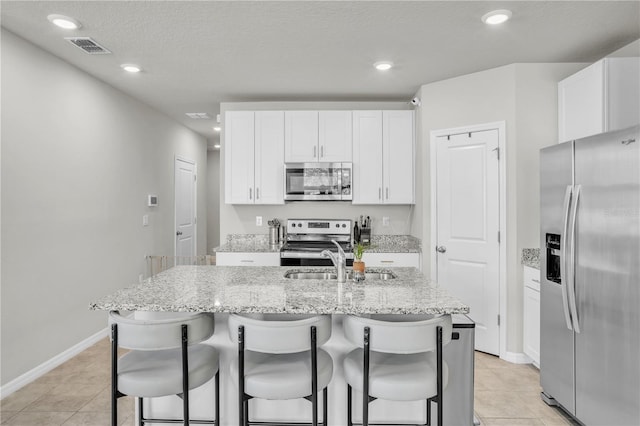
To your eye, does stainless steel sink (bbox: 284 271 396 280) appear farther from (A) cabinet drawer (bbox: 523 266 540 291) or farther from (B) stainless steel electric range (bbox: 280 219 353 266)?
(B) stainless steel electric range (bbox: 280 219 353 266)

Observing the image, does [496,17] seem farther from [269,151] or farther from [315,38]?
[269,151]

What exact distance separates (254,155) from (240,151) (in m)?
0.16

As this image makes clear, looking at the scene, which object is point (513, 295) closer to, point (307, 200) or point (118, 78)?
point (307, 200)

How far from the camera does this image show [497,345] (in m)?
3.64

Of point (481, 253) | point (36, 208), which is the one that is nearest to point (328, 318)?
point (481, 253)

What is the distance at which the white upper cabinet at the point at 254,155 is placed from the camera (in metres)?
4.50

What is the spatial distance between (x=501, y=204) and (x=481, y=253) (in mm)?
483

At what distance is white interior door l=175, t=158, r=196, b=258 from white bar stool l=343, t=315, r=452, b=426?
4795mm

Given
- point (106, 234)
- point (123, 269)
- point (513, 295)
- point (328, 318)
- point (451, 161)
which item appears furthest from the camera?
point (123, 269)

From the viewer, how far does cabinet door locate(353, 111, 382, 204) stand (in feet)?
14.7

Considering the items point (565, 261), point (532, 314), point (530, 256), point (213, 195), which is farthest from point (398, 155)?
point (213, 195)

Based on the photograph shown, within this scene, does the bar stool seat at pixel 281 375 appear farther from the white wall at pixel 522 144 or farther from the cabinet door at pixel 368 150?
the cabinet door at pixel 368 150

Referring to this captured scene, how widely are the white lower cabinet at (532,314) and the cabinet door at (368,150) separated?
1.73 m

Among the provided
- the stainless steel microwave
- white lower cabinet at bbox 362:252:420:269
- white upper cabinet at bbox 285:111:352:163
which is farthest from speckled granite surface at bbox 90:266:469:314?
white upper cabinet at bbox 285:111:352:163
